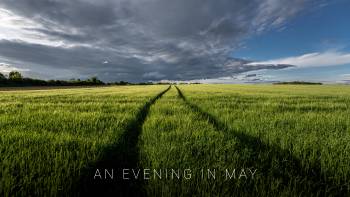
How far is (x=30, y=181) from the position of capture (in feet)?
6.03

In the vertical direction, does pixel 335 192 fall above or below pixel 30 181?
below

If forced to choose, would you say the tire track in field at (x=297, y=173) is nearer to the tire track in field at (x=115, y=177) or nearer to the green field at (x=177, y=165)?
the green field at (x=177, y=165)

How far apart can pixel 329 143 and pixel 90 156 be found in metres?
3.28

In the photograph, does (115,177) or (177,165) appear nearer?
(115,177)

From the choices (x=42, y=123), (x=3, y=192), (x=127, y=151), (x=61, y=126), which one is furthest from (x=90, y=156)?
(x=42, y=123)

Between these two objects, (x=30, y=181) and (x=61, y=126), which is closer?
(x=30, y=181)

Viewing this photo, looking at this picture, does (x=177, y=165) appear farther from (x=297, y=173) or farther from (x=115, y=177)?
(x=297, y=173)

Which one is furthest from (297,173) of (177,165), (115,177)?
(115,177)

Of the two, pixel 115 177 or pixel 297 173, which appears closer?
pixel 115 177

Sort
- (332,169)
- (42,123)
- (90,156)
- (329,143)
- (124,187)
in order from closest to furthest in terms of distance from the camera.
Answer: (124,187), (332,169), (90,156), (329,143), (42,123)

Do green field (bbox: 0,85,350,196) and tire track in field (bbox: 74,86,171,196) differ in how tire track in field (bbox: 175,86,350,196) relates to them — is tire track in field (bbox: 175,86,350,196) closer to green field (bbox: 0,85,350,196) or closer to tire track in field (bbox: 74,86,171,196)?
green field (bbox: 0,85,350,196)

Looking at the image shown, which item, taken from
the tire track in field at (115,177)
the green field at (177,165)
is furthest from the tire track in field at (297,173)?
the tire track in field at (115,177)

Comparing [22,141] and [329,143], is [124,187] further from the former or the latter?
[329,143]

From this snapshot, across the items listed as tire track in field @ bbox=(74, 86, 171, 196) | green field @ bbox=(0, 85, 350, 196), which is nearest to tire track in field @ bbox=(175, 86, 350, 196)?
green field @ bbox=(0, 85, 350, 196)
